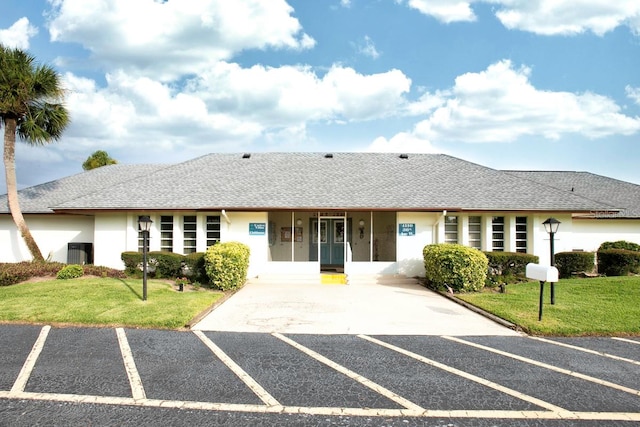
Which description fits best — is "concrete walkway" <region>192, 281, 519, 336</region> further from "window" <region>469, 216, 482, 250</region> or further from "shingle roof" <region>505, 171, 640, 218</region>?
"shingle roof" <region>505, 171, 640, 218</region>

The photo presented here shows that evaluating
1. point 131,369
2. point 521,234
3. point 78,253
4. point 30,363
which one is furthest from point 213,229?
point 521,234

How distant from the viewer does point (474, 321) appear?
9.22 metres

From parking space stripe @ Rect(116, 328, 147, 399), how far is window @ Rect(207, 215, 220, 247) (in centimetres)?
830

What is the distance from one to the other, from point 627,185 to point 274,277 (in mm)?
20808

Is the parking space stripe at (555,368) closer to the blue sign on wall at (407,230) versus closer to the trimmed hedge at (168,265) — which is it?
the blue sign on wall at (407,230)

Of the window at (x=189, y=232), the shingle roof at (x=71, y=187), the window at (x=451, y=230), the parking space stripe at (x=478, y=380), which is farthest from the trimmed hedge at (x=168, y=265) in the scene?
the window at (x=451, y=230)

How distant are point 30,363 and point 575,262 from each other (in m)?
16.9

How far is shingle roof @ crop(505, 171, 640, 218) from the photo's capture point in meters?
19.4

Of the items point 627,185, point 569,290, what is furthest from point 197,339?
point 627,185

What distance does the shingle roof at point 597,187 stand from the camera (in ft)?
63.7

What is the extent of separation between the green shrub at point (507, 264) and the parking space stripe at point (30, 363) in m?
13.6

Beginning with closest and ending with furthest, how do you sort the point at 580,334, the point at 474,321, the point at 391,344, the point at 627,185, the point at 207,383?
the point at 207,383
the point at 391,344
the point at 580,334
the point at 474,321
the point at 627,185

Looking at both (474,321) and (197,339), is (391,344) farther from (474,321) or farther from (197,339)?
(197,339)

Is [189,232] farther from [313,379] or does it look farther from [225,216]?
[313,379]
